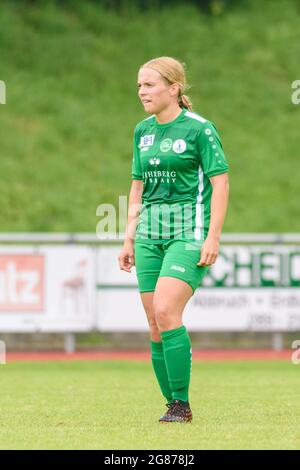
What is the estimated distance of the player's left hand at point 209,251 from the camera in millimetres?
7043

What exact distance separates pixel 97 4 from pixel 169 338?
2165 cm

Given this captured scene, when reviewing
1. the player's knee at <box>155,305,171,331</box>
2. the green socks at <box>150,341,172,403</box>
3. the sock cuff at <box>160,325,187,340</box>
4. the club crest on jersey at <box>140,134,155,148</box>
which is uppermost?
the club crest on jersey at <box>140,134,155,148</box>

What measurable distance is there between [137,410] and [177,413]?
3.70ft

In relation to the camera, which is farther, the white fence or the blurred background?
the blurred background

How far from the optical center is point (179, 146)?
7.18m

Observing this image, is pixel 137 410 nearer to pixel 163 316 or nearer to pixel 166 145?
pixel 163 316

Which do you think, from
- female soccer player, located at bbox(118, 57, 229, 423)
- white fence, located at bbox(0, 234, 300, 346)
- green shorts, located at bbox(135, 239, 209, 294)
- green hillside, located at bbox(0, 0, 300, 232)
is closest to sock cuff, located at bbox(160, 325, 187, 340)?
female soccer player, located at bbox(118, 57, 229, 423)

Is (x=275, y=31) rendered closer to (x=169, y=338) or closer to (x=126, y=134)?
(x=126, y=134)

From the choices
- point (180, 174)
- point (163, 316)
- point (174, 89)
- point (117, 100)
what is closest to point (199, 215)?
point (180, 174)

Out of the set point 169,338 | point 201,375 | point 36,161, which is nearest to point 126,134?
point 36,161

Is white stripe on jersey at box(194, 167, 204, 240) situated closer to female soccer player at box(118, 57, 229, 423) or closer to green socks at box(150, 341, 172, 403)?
female soccer player at box(118, 57, 229, 423)

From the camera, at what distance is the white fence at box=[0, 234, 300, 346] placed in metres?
15.1

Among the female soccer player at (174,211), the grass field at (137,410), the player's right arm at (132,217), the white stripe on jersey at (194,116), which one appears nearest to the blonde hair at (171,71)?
the female soccer player at (174,211)

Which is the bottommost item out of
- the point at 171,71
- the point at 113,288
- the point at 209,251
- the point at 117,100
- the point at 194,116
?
the point at 209,251
